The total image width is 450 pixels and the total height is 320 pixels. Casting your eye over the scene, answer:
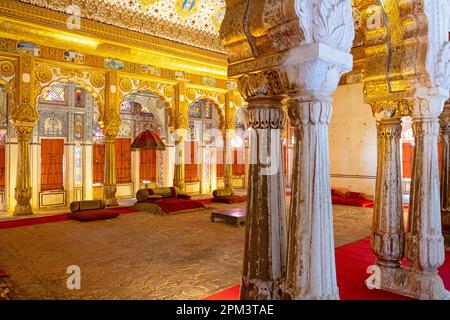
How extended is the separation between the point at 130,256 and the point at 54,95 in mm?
8265

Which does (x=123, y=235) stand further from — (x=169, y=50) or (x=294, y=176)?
(x=169, y=50)

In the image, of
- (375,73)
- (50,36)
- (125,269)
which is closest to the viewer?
(375,73)

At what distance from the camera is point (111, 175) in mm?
10820

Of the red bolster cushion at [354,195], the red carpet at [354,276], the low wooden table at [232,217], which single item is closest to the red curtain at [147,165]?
the low wooden table at [232,217]

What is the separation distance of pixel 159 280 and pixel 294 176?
2.83 m

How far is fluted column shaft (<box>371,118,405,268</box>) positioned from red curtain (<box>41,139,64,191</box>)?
34.2 feet

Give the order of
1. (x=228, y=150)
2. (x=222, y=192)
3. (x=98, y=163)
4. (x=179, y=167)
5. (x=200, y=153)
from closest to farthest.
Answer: (x=222, y=192) < (x=98, y=163) < (x=179, y=167) < (x=228, y=150) < (x=200, y=153)

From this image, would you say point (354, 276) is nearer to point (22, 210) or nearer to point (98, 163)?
point (22, 210)

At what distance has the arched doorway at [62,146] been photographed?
36.4ft

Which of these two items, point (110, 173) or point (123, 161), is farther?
point (123, 161)

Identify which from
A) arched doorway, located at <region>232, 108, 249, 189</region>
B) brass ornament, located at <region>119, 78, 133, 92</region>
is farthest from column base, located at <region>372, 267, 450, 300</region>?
arched doorway, located at <region>232, 108, 249, 189</region>

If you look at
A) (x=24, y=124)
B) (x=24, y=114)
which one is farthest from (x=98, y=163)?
(x=24, y=114)

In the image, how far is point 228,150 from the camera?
1373 centimetres

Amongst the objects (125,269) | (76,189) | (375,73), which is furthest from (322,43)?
(76,189)
